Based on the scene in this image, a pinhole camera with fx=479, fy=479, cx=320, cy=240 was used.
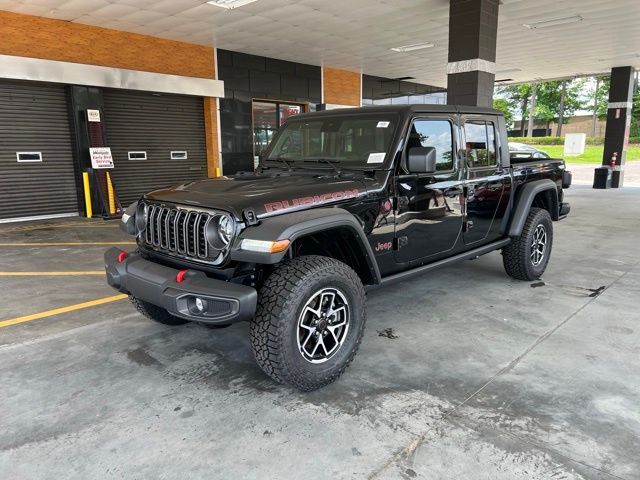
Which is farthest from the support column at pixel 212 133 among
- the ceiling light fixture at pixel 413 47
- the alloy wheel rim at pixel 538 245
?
the alloy wheel rim at pixel 538 245

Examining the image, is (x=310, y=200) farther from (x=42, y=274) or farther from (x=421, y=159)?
(x=42, y=274)

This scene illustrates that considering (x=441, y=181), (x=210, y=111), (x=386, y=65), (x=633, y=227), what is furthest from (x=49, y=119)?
(x=633, y=227)

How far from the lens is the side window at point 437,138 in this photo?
12.1 feet

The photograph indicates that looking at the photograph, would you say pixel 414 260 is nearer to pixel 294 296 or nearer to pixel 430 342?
pixel 430 342

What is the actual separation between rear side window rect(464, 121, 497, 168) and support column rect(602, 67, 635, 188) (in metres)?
15.0

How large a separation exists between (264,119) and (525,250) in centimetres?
1003

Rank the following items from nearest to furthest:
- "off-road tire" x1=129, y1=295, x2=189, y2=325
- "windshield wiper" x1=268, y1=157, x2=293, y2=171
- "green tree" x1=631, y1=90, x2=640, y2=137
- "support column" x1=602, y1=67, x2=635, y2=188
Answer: "off-road tire" x1=129, y1=295, x2=189, y2=325 → "windshield wiper" x1=268, y1=157, x2=293, y2=171 → "support column" x1=602, y1=67, x2=635, y2=188 → "green tree" x1=631, y1=90, x2=640, y2=137

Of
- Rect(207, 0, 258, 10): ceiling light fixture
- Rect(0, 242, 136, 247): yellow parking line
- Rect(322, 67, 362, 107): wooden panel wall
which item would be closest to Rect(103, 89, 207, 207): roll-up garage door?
Rect(207, 0, 258, 10): ceiling light fixture

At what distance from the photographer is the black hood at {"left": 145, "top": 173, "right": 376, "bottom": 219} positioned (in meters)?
2.86

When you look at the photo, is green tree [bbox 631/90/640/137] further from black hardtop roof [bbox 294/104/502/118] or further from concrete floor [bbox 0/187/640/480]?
black hardtop roof [bbox 294/104/502/118]

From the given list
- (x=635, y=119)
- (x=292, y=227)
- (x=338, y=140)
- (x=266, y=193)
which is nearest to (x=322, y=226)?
(x=292, y=227)

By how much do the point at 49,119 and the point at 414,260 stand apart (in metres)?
8.84

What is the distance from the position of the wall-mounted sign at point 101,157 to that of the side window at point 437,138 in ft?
26.1

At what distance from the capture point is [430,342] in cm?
361
